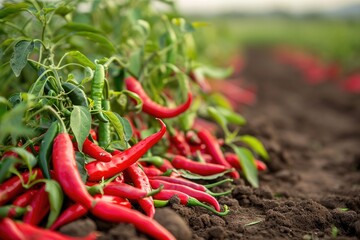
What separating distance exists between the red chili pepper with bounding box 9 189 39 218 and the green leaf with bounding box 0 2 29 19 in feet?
3.90

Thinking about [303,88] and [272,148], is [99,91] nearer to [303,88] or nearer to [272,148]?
[272,148]

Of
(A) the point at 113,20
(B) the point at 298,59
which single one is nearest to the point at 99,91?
(A) the point at 113,20

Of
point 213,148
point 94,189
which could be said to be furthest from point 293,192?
point 94,189

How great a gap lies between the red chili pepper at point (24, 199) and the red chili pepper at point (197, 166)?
1.18 meters

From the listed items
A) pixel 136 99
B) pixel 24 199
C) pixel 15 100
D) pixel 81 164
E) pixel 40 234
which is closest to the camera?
pixel 40 234

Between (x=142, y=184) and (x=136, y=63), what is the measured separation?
129cm

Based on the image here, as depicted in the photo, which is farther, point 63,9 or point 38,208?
point 63,9

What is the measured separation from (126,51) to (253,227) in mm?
2042

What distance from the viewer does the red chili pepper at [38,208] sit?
7.50 feet

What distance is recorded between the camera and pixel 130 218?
7.60ft

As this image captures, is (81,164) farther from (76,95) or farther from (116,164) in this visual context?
(76,95)

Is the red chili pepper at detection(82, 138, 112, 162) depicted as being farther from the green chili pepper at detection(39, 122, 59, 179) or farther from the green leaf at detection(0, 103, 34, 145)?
the green leaf at detection(0, 103, 34, 145)

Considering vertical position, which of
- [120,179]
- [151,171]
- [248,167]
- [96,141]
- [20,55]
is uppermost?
[20,55]

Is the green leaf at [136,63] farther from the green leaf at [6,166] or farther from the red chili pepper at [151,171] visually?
the green leaf at [6,166]
